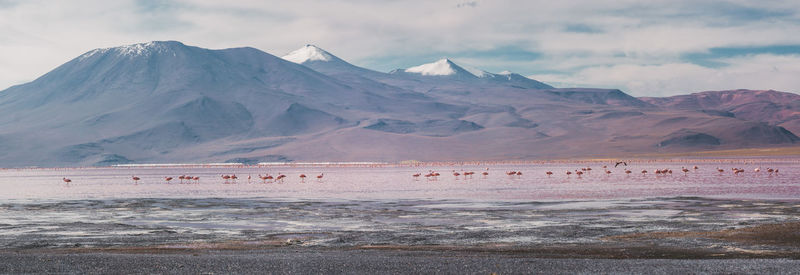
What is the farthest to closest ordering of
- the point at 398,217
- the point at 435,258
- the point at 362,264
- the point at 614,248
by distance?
1. the point at 398,217
2. the point at 614,248
3. the point at 435,258
4. the point at 362,264

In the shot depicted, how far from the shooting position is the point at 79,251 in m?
21.0

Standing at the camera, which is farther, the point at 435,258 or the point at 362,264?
the point at 435,258

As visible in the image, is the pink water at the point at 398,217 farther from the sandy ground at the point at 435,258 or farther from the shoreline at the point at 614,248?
the sandy ground at the point at 435,258

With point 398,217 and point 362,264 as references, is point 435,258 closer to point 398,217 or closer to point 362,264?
point 362,264

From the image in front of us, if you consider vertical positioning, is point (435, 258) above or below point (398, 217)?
below

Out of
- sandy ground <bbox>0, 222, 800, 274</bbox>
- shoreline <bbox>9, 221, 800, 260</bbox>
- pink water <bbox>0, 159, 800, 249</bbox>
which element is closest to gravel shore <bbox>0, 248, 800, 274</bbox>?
sandy ground <bbox>0, 222, 800, 274</bbox>

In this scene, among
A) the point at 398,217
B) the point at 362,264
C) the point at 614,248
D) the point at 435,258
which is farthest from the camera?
the point at 398,217

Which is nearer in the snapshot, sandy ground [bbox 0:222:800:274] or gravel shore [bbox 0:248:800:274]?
gravel shore [bbox 0:248:800:274]

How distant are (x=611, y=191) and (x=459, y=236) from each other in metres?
27.1

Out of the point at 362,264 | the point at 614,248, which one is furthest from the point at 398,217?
the point at 362,264

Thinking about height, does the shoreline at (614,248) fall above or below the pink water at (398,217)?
below

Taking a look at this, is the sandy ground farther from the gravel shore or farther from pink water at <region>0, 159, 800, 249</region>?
pink water at <region>0, 159, 800, 249</region>

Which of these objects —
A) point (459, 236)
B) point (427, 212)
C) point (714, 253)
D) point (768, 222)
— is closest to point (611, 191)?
point (427, 212)

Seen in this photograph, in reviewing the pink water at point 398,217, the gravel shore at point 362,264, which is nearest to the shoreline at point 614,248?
the gravel shore at point 362,264
